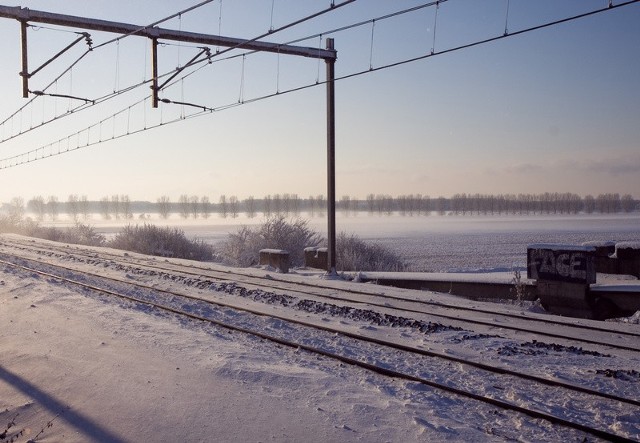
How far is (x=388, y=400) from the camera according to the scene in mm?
6379

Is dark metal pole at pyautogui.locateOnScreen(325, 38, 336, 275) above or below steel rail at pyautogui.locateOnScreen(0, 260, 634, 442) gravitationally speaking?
above

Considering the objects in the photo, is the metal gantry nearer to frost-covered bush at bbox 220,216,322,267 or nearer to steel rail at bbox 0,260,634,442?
steel rail at bbox 0,260,634,442

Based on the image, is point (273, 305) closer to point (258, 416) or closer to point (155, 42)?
point (258, 416)

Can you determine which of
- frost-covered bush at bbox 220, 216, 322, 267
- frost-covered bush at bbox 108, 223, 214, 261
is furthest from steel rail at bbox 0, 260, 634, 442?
frost-covered bush at bbox 108, 223, 214, 261

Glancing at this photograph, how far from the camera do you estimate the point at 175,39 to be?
17297mm

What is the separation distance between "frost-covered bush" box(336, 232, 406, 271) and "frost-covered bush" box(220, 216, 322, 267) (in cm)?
243

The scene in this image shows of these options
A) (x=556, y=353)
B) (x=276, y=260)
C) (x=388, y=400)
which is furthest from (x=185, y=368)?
(x=276, y=260)

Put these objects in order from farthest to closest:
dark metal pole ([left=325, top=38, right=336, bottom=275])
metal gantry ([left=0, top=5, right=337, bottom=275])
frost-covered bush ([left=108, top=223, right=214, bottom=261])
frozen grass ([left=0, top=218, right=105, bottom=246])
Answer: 1. frozen grass ([left=0, top=218, right=105, bottom=246])
2. frost-covered bush ([left=108, top=223, right=214, bottom=261])
3. dark metal pole ([left=325, top=38, right=336, bottom=275])
4. metal gantry ([left=0, top=5, right=337, bottom=275])

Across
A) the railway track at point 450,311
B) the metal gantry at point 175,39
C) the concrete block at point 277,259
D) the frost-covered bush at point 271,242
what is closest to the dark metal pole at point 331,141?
the metal gantry at point 175,39

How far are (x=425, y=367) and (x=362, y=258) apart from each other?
79.0 feet

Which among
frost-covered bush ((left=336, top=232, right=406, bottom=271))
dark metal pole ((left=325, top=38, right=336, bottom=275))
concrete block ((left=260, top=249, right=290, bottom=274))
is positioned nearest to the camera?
dark metal pole ((left=325, top=38, right=336, bottom=275))

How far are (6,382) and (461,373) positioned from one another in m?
6.04

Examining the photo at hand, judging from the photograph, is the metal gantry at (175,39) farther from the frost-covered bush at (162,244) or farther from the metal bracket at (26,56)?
the frost-covered bush at (162,244)

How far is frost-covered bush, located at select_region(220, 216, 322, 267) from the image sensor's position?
107 ft
